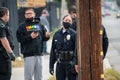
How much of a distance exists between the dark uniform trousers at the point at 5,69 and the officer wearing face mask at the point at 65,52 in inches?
32.4

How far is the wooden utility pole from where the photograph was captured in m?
7.06

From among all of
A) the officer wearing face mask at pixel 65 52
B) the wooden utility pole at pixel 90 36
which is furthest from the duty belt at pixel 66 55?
the wooden utility pole at pixel 90 36

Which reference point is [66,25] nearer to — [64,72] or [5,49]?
[64,72]

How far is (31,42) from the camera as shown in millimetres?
10500

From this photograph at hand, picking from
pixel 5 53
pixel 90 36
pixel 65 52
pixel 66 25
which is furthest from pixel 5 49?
pixel 90 36

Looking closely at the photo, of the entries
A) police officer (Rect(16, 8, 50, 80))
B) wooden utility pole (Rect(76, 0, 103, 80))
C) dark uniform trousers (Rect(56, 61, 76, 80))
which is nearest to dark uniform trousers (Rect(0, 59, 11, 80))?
police officer (Rect(16, 8, 50, 80))

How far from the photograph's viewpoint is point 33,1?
20.9 m

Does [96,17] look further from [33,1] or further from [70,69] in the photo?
[33,1]

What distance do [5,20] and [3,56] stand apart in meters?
0.74

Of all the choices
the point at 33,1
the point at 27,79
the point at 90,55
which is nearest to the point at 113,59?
the point at 33,1

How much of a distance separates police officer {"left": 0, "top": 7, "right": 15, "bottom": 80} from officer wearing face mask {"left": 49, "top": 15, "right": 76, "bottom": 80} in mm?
843

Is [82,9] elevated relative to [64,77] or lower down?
elevated

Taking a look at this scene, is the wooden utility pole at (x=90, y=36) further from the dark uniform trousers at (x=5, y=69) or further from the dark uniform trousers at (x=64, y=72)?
the dark uniform trousers at (x=5, y=69)

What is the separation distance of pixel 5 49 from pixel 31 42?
3.31 feet
